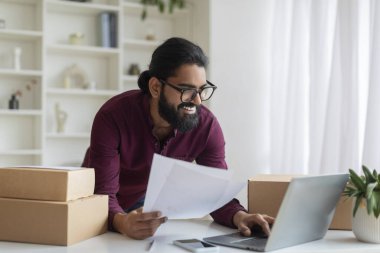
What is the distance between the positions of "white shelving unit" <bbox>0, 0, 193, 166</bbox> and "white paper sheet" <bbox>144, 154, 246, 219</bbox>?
8.43 ft

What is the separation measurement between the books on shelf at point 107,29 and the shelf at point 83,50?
0.25 feet

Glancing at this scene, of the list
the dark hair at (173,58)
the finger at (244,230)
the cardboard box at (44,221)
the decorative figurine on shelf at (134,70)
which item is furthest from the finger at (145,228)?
the decorative figurine on shelf at (134,70)

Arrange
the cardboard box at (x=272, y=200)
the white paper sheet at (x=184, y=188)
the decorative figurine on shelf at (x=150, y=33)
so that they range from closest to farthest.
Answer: the white paper sheet at (x=184, y=188), the cardboard box at (x=272, y=200), the decorative figurine on shelf at (x=150, y=33)

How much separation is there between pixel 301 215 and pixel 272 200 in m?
0.30

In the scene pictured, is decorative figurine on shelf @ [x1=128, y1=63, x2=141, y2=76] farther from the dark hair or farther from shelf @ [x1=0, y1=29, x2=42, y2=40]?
the dark hair

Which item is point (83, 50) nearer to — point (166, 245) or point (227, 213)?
point (227, 213)

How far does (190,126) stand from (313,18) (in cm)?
173

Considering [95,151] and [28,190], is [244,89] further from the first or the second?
[28,190]

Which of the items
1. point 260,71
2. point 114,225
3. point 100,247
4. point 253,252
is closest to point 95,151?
point 114,225

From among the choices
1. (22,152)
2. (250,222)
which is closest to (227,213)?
(250,222)

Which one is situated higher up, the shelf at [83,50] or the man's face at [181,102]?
the shelf at [83,50]

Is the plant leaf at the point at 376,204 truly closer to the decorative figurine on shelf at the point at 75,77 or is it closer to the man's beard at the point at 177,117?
Answer: the man's beard at the point at 177,117

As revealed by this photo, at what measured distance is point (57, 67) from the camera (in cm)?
403

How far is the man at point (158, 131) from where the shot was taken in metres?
1.63
